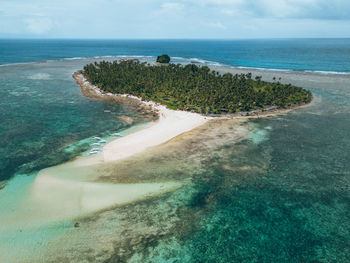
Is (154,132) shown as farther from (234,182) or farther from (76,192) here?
(76,192)

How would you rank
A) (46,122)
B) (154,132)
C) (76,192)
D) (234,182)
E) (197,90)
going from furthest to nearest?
(197,90), (46,122), (154,132), (234,182), (76,192)

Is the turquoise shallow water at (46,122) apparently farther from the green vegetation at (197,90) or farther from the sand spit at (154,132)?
the green vegetation at (197,90)

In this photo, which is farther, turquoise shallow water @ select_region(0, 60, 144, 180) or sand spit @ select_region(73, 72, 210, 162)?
sand spit @ select_region(73, 72, 210, 162)

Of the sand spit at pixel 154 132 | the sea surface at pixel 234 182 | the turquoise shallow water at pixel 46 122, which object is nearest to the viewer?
the sea surface at pixel 234 182

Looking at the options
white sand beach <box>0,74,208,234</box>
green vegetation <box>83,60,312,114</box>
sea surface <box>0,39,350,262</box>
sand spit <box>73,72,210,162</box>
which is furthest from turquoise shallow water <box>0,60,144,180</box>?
green vegetation <box>83,60,312,114</box>

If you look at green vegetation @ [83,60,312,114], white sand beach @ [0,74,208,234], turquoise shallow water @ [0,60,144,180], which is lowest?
white sand beach @ [0,74,208,234]

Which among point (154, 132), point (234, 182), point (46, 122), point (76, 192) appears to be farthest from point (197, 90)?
point (76, 192)

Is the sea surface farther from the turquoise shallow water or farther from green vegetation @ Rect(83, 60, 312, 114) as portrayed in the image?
green vegetation @ Rect(83, 60, 312, 114)

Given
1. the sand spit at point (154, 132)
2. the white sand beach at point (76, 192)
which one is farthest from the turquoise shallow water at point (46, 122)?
the sand spit at point (154, 132)

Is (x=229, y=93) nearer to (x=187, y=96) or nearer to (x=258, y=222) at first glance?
(x=187, y=96)
